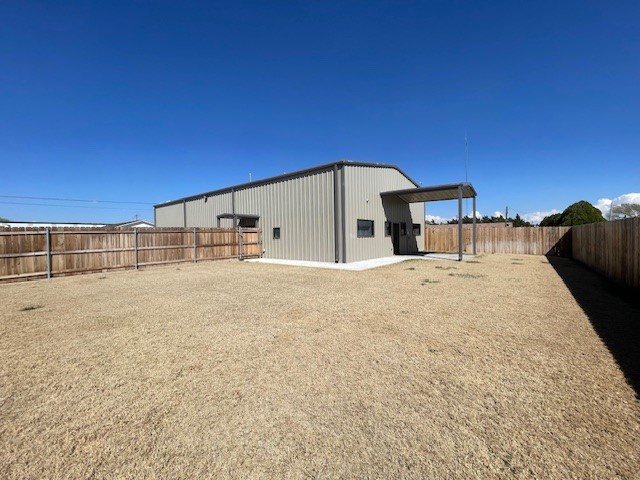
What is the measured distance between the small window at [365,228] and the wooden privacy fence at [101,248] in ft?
22.5

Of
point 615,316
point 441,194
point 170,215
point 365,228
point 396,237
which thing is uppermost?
point 441,194

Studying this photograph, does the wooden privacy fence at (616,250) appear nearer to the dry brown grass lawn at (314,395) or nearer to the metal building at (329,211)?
the dry brown grass lawn at (314,395)

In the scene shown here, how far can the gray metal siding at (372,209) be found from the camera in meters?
15.2

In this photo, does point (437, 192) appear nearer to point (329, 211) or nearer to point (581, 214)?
point (329, 211)

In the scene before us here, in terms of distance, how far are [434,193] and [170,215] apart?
857 inches

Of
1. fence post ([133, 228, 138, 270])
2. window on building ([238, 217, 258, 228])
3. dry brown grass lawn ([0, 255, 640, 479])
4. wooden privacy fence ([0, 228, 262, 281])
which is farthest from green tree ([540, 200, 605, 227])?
fence post ([133, 228, 138, 270])

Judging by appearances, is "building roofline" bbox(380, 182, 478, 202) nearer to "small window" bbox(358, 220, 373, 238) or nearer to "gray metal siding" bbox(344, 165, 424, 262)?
"gray metal siding" bbox(344, 165, 424, 262)

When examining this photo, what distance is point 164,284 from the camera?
9344 mm

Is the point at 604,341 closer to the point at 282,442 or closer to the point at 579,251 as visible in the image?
the point at 282,442

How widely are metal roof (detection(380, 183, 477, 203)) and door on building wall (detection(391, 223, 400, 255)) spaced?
71.0 inches

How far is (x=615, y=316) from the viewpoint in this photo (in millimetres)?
5434

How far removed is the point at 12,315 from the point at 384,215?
15.8m

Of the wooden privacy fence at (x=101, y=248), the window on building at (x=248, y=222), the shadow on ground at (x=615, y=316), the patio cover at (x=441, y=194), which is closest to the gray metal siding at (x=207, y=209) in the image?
the window on building at (x=248, y=222)

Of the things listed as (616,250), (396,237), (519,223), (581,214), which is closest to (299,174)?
(396,237)
